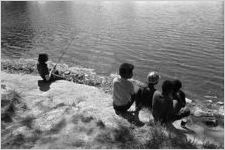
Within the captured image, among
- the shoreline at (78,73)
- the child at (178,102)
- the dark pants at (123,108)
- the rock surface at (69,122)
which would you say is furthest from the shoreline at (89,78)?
the dark pants at (123,108)

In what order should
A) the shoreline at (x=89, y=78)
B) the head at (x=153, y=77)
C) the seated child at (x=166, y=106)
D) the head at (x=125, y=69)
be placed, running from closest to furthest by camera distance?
the seated child at (x=166, y=106) < the head at (x=153, y=77) < the head at (x=125, y=69) < the shoreline at (x=89, y=78)

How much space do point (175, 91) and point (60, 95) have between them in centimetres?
442

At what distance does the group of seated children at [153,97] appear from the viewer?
25.5 ft

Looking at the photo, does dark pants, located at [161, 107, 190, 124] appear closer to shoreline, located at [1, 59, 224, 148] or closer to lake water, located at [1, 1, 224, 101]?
shoreline, located at [1, 59, 224, 148]

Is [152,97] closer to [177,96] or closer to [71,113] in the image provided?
[177,96]

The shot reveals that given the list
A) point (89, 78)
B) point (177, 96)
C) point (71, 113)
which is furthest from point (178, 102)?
point (89, 78)

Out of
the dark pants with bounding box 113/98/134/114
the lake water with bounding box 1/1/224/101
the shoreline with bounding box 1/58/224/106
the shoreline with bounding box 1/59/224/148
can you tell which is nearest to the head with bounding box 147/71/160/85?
the dark pants with bounding box 113/98/134/114

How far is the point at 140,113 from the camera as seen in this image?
917cm

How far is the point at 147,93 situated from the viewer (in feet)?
28.8

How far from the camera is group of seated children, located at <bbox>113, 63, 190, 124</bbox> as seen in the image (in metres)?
7.76

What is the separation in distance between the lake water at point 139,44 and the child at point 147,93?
4.28 m

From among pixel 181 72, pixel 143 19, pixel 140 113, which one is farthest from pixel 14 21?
pixel 140 113

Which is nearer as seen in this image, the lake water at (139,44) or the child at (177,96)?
the child at (177,96)

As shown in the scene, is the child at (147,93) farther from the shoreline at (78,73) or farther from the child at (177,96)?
the shoreline at (78,73)
